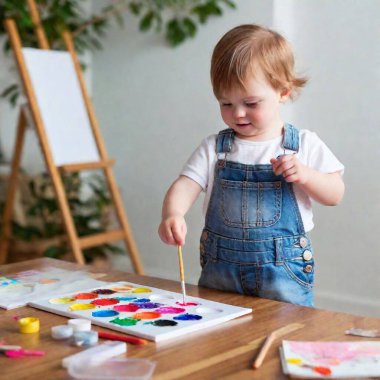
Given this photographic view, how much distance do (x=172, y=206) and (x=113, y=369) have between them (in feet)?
2.10

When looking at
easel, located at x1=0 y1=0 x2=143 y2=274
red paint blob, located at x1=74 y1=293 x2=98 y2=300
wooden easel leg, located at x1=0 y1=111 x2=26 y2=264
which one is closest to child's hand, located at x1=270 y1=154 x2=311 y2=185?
red paint blob, located at x1=74 y1=293 x2=98 y2=300

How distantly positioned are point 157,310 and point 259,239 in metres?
0.36

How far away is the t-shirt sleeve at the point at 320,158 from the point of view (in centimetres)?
160

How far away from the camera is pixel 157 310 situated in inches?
49.6

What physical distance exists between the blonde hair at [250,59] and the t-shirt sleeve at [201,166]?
0.15 metres

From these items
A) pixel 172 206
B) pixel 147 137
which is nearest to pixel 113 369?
pixel 172 206

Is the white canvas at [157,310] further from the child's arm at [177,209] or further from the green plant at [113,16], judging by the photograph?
the green plant at [113,16]

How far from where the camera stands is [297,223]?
1562mm

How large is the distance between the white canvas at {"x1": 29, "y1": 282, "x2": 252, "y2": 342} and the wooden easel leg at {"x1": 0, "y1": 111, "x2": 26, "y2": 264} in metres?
2.26

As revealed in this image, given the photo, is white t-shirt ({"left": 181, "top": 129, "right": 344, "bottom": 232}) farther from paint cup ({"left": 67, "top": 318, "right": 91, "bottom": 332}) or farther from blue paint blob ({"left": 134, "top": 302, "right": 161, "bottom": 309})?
paint cup ({"left": 67, "top": 318, "right": 91, "bottom": 332})

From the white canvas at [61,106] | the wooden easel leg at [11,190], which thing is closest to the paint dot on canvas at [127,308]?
the white canvas at [61,106]

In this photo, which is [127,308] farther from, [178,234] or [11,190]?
[11,190]

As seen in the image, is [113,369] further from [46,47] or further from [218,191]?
[46,47]

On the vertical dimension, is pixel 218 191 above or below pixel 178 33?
below
